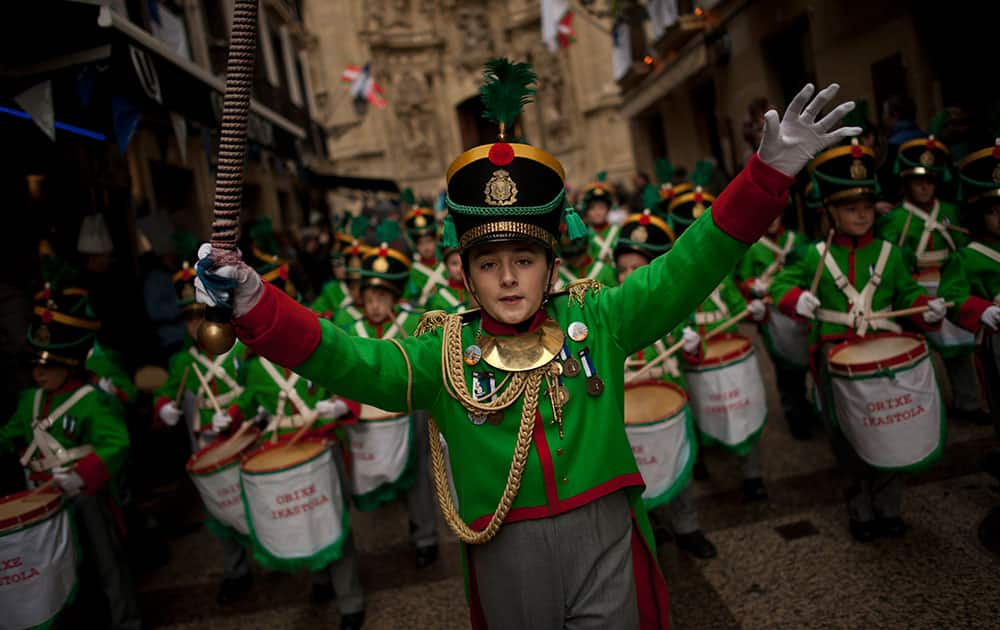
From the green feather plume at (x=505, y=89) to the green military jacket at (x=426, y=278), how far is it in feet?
15.2

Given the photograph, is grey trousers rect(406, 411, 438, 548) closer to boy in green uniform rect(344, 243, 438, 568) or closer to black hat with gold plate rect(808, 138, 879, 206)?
boy in green uniform rect(344, 243, 438, 568)

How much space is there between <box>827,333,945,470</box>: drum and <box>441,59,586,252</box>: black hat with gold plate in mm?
2097

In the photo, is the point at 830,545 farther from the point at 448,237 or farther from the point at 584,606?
the point at 448,237

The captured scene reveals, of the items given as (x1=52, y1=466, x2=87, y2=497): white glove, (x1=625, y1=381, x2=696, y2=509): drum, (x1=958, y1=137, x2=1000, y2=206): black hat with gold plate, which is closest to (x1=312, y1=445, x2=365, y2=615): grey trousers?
(x1=52, y1=466, x2=87, y2=497): white glove

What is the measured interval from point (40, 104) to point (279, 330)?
4081mm

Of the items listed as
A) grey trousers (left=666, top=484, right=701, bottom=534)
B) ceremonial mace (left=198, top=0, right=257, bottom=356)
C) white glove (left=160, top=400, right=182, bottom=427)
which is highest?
ceremonial mace (left=198, top=0, right=257, bottom=356)

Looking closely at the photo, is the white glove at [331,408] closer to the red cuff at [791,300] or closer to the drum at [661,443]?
the drum at [661,443]

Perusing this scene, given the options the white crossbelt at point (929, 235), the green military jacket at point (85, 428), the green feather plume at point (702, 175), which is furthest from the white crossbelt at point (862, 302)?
the green military jacket at point (85, 428)

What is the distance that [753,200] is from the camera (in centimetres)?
182

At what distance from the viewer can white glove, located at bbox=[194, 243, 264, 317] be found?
168cm

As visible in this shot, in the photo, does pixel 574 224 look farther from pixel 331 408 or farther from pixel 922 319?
pixel 922 319

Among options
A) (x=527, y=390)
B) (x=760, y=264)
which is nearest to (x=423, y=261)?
(x=760, y=264)

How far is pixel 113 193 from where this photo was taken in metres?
8.56

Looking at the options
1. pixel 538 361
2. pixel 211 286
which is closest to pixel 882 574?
pixel 538 361
